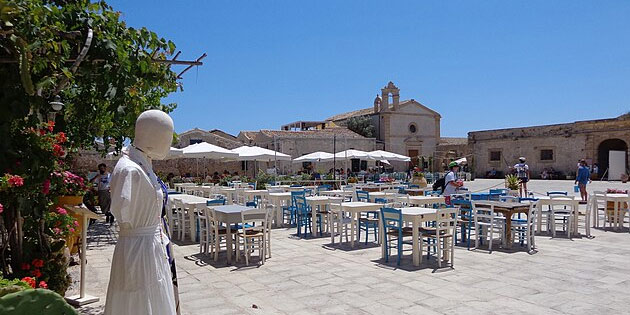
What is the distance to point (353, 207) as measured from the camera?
23.4 feet

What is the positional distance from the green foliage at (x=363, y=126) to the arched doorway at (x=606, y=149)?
15.3 metres

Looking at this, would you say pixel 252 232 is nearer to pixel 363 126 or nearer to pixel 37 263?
pixel 37 263

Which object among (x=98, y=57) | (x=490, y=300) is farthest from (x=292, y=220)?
(x=98, y=57)

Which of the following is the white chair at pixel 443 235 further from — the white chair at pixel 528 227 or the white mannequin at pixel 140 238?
the white mannequin at pixel 140 238

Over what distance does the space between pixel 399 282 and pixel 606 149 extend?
30202 millimetres

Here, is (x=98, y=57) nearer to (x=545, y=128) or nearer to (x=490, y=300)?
(x=490, y=300)

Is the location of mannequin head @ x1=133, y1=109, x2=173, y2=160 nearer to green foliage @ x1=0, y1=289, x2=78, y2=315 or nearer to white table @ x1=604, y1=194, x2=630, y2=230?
green foliage @ x1=0, y1=289, x2=78, y2=315

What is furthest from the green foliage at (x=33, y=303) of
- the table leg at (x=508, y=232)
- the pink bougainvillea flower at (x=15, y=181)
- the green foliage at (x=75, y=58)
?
the table leg at (x=508, y=232)

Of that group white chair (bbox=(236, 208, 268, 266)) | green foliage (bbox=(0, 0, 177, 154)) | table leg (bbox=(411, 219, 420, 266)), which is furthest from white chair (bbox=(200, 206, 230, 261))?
green foliage (bbox=(0, 0, 177, 154))

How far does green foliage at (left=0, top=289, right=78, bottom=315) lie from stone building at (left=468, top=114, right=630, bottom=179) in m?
31.0

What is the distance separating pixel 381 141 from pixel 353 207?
29.8 meters

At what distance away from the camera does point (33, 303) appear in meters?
1.77

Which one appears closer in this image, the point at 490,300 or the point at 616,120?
the point at 490,300

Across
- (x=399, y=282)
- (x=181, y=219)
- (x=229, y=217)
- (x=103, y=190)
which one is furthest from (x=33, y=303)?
(x=103, y=190)
